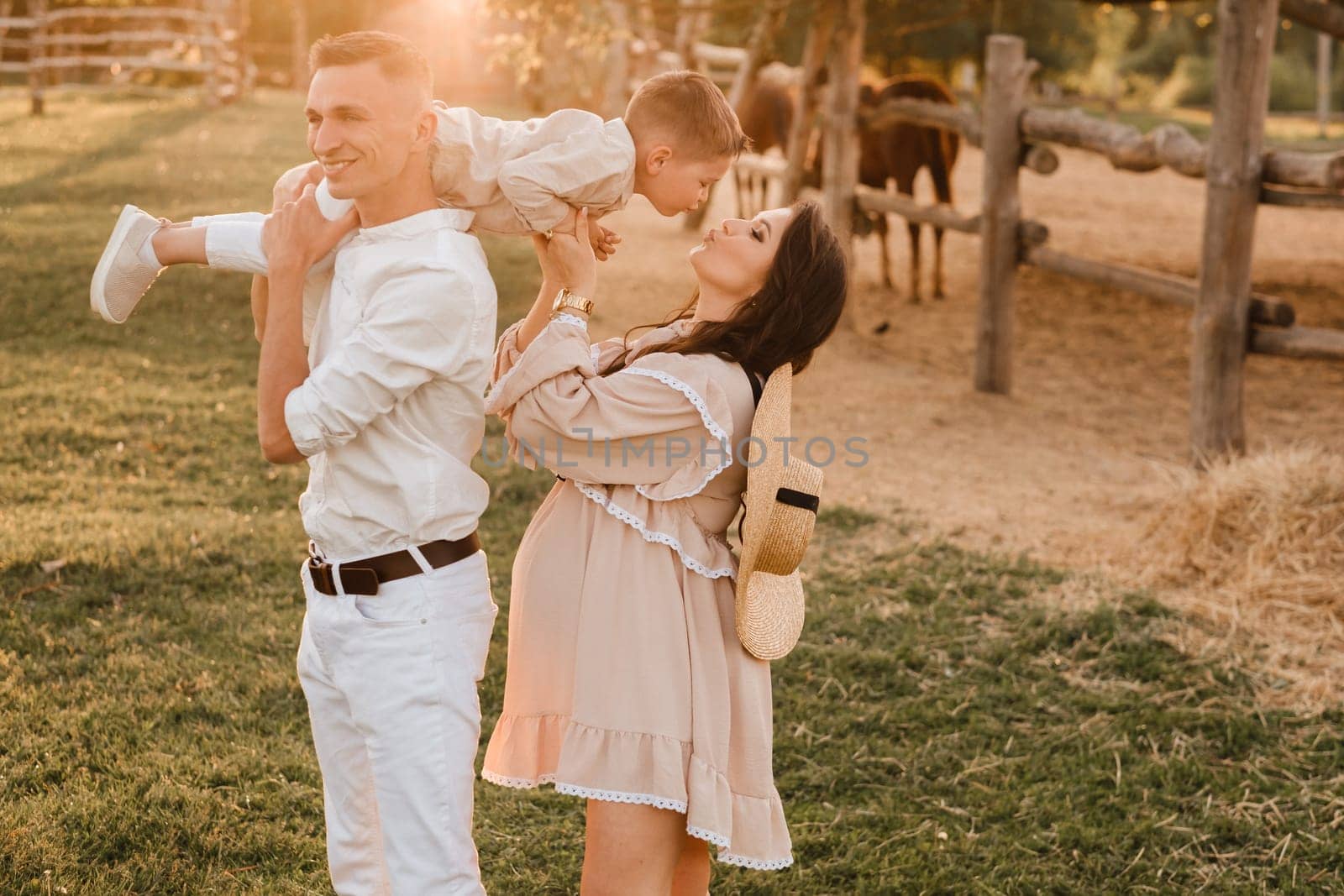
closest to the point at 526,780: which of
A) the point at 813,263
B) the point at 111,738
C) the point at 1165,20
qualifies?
the point at 813,263

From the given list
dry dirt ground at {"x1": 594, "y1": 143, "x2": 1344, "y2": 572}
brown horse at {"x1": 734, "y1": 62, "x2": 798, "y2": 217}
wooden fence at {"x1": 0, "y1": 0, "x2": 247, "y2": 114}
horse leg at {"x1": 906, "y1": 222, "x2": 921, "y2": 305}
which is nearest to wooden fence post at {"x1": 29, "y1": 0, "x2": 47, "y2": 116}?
wooden fence at {"x1": 0, "y1": 0, "x2": 247, "y2": 114}

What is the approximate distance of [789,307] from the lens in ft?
7.14

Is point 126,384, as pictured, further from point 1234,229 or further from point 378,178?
point 1234,229

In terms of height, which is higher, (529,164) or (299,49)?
(529,164)

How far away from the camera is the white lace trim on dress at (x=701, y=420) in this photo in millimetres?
2104

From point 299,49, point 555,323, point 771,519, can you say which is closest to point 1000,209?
point 771,519

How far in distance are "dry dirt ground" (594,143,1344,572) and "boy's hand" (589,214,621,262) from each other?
3040 millimetres

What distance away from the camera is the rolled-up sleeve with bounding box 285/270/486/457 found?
183cm

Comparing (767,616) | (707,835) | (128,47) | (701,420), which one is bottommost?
(128,47)

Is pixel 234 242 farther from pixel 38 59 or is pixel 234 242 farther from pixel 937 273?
pixel 38 59

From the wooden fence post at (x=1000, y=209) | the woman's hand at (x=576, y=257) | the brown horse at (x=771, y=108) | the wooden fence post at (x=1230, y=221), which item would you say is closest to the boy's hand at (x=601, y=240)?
the woman's hand at (x=576, y=257)

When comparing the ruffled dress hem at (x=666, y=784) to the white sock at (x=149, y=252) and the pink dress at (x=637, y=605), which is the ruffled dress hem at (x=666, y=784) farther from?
the white sock at (x=149, y=252)

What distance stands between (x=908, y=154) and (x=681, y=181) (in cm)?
755

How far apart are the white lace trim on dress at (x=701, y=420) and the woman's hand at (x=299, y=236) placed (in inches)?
20.9
